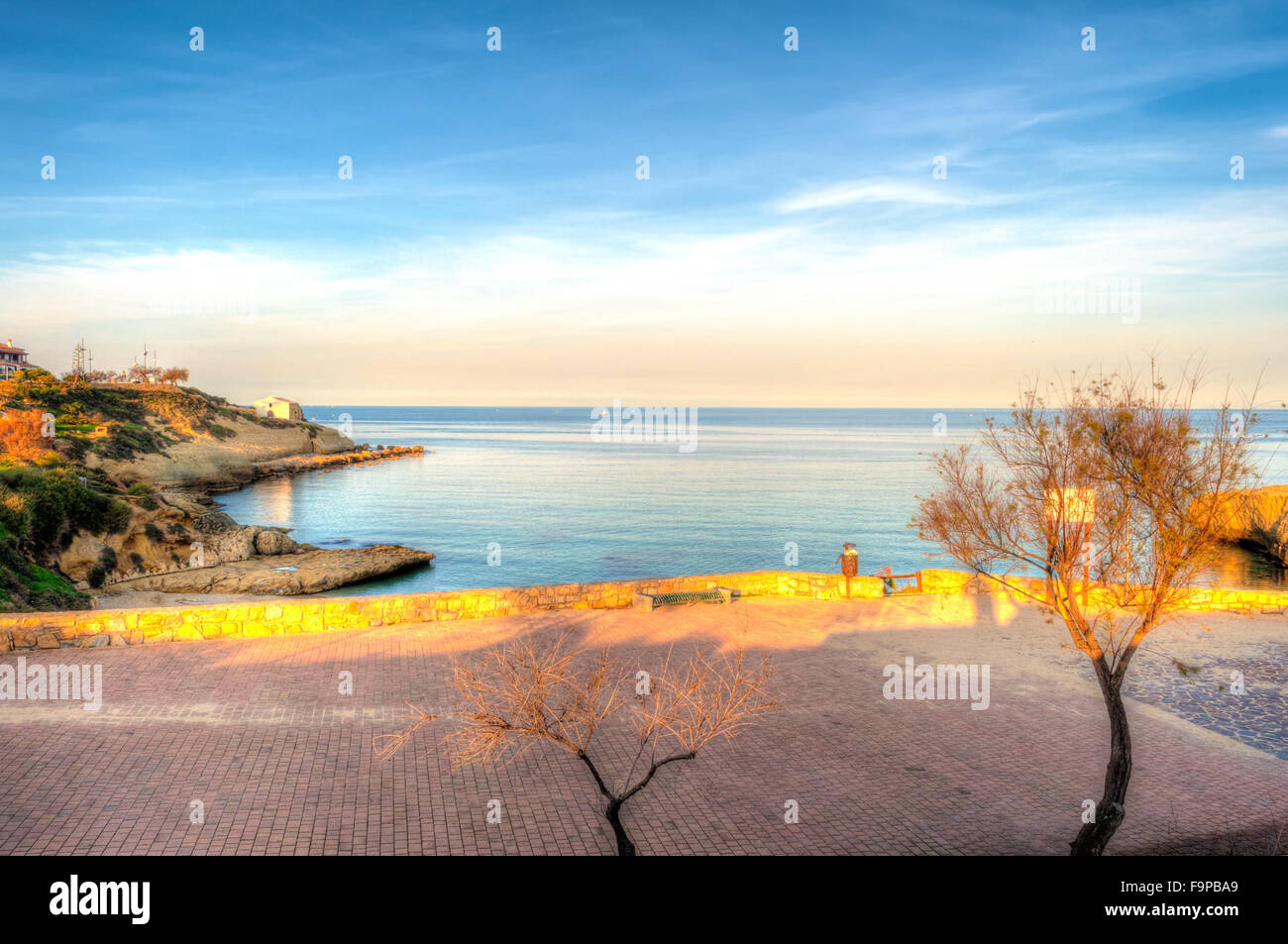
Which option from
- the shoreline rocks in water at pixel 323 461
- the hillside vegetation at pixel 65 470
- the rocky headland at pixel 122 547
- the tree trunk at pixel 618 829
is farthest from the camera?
the shoreline rocks in water at pixel 323 461

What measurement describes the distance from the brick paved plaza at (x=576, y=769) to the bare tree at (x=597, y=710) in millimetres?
342

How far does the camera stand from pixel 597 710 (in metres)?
12.6

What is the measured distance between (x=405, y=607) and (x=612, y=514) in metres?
41.8

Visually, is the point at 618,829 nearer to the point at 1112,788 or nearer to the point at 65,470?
the point at 1112,788

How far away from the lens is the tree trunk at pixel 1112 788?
8469mm

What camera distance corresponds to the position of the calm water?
140 ft

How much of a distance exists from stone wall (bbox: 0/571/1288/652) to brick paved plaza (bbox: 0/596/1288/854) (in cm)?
44

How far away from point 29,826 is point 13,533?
28.1 meters

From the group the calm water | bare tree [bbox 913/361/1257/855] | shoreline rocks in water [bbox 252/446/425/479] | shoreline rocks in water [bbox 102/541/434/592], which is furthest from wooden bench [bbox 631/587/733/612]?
shoreline rocks in water [bbox 252/446/425/479]

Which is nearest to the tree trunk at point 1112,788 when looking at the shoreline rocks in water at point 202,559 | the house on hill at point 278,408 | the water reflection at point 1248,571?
the shoreline rocks in water at point 202,559

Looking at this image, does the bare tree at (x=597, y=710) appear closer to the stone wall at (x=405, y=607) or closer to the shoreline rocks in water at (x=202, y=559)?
the stone wall at (x=405, y=607)

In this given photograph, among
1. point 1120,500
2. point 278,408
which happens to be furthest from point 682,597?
point 278,408

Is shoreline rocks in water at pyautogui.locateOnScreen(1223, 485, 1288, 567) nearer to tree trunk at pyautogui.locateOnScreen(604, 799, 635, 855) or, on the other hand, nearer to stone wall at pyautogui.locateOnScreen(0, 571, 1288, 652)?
stone wall at pyautogui.locateOnScreen(0, 571, 1288, 652)
